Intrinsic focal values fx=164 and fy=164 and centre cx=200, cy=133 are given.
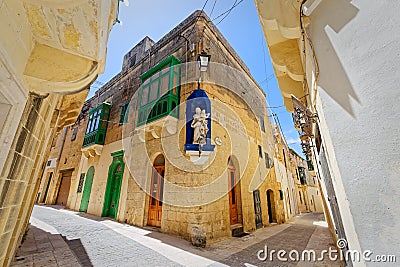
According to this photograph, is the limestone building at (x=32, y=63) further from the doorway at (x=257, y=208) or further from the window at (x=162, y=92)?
the doorway at (x=257, y=208)

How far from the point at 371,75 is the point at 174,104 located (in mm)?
6257

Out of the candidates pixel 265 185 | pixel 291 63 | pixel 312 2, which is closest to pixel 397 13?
pixel 312 2

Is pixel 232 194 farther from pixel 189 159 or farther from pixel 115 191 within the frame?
pixel 115 191

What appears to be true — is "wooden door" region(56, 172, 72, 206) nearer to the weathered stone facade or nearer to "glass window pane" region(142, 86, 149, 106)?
the weathered stone facade

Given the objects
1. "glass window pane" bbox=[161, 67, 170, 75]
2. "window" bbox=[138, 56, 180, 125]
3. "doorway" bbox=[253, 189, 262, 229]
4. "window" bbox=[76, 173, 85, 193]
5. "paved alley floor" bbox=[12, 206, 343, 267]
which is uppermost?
"glass window pane" bbox=[161, 67, 170, 75]

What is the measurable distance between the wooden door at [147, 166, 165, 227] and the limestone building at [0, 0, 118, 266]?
14.7 ft


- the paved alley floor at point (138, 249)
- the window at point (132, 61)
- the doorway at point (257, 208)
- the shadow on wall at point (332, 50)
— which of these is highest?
the window at point (132, 61)

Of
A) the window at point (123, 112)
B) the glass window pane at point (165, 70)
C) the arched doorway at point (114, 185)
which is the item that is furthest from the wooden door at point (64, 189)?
the glass window pane at point (165, 70)

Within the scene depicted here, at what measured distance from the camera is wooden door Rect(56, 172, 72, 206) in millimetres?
12242

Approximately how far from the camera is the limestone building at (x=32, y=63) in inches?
58.4

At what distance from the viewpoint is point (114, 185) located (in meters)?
9.12

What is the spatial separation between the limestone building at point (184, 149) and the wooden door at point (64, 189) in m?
1.12

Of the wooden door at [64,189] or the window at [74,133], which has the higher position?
the window at [74,133]

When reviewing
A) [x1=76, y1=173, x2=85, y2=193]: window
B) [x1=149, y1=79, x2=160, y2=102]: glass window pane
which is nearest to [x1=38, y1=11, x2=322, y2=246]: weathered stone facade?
[x1=76, y1=173, x2=85, y2=193]: window
